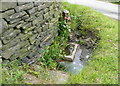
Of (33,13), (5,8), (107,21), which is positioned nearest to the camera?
(5,8)

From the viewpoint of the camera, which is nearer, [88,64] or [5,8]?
[5,8]

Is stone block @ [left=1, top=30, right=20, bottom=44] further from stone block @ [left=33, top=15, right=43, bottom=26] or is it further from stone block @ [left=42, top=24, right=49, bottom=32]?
stone block @ [left=42, top=24, right=49, bottom=32]

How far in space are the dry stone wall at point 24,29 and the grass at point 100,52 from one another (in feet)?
3.81

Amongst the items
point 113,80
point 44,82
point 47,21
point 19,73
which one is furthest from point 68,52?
point 19,73

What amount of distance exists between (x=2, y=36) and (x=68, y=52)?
2.91 metres

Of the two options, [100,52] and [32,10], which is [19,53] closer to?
[32,10]

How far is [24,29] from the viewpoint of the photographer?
3.56m

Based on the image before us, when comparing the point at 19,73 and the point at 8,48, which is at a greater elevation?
the point at 8,48

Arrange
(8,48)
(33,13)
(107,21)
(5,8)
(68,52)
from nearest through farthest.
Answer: (5,8), (8,48), (33,13), (68,52), (107,21)

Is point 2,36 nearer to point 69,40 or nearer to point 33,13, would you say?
point 33,13

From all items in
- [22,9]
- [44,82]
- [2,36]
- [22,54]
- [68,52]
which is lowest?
[68,52]

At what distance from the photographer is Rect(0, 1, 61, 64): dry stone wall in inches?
119

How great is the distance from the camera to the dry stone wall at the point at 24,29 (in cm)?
302

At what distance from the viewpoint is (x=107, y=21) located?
785 centimetres
